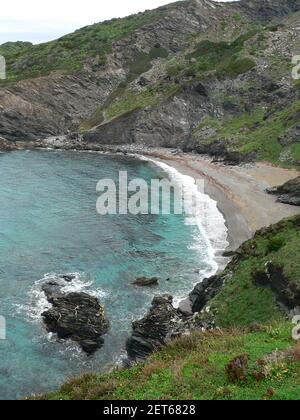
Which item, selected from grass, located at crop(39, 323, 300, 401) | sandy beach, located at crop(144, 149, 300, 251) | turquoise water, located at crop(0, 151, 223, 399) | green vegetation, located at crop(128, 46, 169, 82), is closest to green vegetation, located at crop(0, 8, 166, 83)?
green vegetation, located at crop(128, 46, 169, 82)

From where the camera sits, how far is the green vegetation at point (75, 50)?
5305 inches

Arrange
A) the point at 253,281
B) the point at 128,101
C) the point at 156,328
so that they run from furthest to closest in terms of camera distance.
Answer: the point at 128,101
the point at 156,328
the point at 253,281

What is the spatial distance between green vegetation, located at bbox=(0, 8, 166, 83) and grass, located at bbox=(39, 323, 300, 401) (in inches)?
4645

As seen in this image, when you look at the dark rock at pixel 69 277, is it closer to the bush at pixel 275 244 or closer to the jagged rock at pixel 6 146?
the bush at pixel 275 244

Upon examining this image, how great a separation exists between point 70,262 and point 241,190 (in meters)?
31.1

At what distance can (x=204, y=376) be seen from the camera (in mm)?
17969

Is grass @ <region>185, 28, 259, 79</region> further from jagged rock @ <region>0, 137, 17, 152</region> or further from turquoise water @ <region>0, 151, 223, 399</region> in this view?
turquoise water @ <region>0, 151, 223, 399</region>

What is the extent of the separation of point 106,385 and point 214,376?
12.8 ft

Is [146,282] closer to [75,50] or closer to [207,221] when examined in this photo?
[207,221]

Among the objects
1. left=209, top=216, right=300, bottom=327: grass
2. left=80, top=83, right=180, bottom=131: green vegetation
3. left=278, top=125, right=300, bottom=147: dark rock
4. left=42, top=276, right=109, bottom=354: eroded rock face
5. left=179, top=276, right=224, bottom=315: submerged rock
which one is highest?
left=80, top=83, right=180, bottom=131: green vegetation

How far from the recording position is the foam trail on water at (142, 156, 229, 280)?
162ft

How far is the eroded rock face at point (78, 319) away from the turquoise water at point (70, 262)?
2.11 feet

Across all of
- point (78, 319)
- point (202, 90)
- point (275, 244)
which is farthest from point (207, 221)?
point (202, 90)
